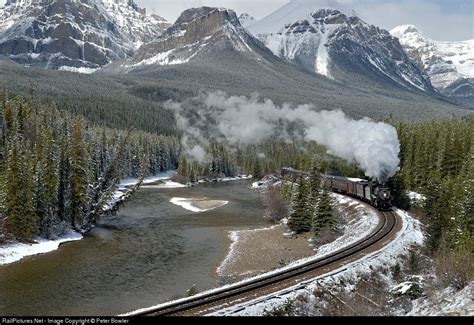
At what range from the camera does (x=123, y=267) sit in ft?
154

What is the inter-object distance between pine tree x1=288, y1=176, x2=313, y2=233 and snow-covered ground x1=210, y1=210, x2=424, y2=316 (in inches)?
543

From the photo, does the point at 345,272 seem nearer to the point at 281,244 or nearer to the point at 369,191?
A: the point at 281,244

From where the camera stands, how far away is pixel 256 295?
3172 cm

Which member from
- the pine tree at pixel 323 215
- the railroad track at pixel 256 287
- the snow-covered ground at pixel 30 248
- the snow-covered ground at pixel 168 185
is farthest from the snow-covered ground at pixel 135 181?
the railroad track at pixel 256 287

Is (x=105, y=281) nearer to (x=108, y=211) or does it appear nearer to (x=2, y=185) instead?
(x=2, y=185)

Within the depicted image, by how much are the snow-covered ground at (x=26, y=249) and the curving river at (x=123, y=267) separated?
1158mm

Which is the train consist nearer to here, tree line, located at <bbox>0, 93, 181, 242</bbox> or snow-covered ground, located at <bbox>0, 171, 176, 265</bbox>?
tree line, located at <bbox>0, 93, 181, 242</bbox>

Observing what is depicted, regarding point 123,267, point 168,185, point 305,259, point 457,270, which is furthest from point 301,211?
point 168,185

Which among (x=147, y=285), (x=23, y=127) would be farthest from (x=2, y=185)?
(x=23, y=127)

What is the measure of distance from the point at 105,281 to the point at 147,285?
410 centimetres

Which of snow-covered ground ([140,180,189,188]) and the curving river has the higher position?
the curving river

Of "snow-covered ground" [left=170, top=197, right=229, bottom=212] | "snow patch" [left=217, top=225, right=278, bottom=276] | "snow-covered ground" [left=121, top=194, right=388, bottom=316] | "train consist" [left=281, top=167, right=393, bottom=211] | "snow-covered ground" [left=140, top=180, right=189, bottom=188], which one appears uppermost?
"train consist" [left=281, top=167, right=393, bottom=211]

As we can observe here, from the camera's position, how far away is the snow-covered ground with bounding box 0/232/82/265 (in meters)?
49.3

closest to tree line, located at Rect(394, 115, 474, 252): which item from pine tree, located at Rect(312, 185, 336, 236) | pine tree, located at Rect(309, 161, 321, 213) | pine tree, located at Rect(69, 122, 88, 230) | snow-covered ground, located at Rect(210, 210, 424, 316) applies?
snow-covered ground, located at Rect(210, 210, 424, 316)
